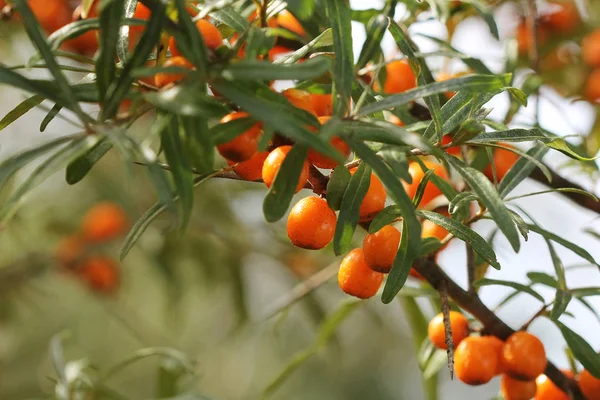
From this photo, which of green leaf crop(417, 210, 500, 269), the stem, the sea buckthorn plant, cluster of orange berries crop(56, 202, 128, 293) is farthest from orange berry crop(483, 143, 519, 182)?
cluster of orange berries crop(56, 202, 128, 293)

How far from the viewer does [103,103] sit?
493mm

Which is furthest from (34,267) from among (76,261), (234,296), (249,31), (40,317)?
(249,31)

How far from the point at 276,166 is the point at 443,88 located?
13 cm

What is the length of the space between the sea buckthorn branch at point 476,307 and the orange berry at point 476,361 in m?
0.03

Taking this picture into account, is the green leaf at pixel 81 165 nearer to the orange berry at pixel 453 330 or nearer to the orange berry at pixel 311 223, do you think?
the orange berry at pixel 311 223

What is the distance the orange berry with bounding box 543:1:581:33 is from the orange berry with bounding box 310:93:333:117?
39.3 inches

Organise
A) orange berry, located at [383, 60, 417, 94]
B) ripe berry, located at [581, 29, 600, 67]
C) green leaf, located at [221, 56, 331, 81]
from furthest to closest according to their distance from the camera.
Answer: ripe berry, located at [581, 29, 600, 67]
orange berry, located at [383, 60, 417, 94]
green leaf, located at [221, 56, 331, 81]

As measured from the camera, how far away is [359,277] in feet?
2.08

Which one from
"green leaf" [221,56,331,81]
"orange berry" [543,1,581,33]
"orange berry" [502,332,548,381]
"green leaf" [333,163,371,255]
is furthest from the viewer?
"orange berry" [543,1,581,33]

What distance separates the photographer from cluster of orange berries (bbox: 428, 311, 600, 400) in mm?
679

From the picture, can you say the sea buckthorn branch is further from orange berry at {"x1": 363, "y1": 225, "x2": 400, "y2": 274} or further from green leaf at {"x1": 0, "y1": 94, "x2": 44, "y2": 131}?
green leaf at {"x1": 0, "y1": 94, "x2": 44, "y2": 131}

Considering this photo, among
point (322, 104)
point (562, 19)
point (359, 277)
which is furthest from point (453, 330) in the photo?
point (562, 19)

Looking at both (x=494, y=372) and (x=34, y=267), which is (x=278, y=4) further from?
(x=34, y=267)

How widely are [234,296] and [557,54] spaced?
0.90 meters
